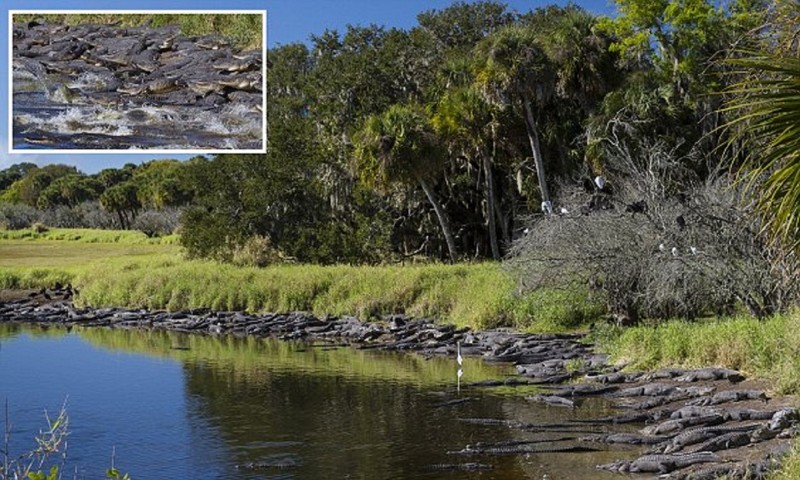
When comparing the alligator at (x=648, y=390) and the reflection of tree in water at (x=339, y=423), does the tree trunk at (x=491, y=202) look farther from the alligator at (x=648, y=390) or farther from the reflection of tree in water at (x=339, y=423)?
the alligator at (x=648, y=390)

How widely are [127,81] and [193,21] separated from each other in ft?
6.31

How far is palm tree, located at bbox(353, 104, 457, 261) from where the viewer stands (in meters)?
30.2

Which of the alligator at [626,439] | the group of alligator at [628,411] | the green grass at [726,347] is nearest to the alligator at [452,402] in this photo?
the group of alligator at [628,411]

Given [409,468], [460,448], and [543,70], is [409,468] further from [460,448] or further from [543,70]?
[543,70]

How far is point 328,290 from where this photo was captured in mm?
28953

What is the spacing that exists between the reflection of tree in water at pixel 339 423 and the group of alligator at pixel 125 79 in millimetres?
4574

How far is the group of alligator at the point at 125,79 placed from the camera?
725 inches

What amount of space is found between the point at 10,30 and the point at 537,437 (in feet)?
40.0

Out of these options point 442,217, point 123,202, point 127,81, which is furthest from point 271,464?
point 123,202

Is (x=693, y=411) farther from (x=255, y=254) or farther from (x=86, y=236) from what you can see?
(x=86, y=236)

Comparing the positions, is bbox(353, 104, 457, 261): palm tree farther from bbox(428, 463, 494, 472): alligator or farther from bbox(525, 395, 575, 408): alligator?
bbox(428, 463, 494, 472): alligator

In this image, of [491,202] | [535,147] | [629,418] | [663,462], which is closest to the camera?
[663,462]

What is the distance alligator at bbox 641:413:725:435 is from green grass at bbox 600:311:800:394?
1.18 meters

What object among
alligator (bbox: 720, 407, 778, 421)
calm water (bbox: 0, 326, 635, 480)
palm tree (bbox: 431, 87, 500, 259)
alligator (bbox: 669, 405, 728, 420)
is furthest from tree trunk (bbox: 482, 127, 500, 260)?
alligator (bbox: 720, 407, 778, 421)
